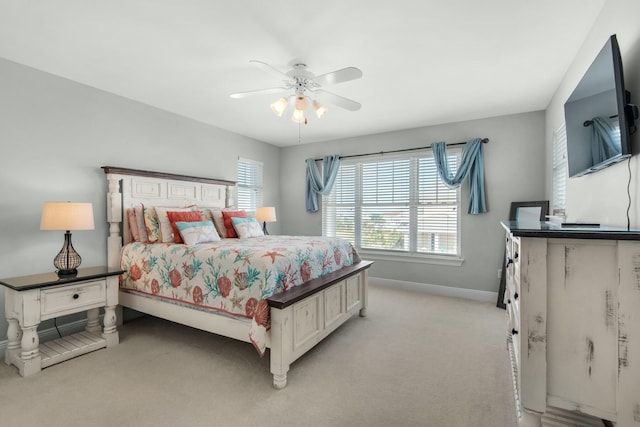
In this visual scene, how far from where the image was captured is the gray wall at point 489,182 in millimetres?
3816

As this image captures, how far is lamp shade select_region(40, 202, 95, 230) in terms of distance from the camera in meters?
2.44

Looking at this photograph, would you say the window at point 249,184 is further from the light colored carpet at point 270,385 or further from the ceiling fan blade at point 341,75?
the ceiling fan blade at point 341,75

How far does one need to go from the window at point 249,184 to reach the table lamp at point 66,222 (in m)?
2.47

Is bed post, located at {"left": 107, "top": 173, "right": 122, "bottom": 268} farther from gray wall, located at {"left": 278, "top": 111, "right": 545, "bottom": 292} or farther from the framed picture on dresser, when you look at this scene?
the framed picture on dresser

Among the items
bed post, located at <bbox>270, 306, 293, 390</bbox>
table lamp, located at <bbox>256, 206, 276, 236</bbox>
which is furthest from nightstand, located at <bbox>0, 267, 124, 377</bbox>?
table lamp, located at <bbox>256, 206, 276, 236</bbox>

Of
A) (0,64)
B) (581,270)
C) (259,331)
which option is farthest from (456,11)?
(0,64)

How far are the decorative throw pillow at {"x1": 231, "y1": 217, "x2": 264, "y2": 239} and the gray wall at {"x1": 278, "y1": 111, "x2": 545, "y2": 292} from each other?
2204 mm

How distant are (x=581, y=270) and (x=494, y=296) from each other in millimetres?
3218

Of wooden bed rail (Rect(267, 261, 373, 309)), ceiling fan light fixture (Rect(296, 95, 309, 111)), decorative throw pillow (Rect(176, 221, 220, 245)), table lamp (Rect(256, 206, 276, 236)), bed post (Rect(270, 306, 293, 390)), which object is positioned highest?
ceiling fan light fixture (Rect(296, 95, 309, 111))

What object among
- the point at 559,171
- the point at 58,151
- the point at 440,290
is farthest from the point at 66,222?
the point at 559,171

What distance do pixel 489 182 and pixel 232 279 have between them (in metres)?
3.66

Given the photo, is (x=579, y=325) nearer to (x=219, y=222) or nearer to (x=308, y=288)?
(x=308, y=288)

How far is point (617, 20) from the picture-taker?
5.59 ft

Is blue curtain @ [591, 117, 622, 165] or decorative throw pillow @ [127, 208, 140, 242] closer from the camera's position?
blue curtain @ [591, 117, 622, 165]
